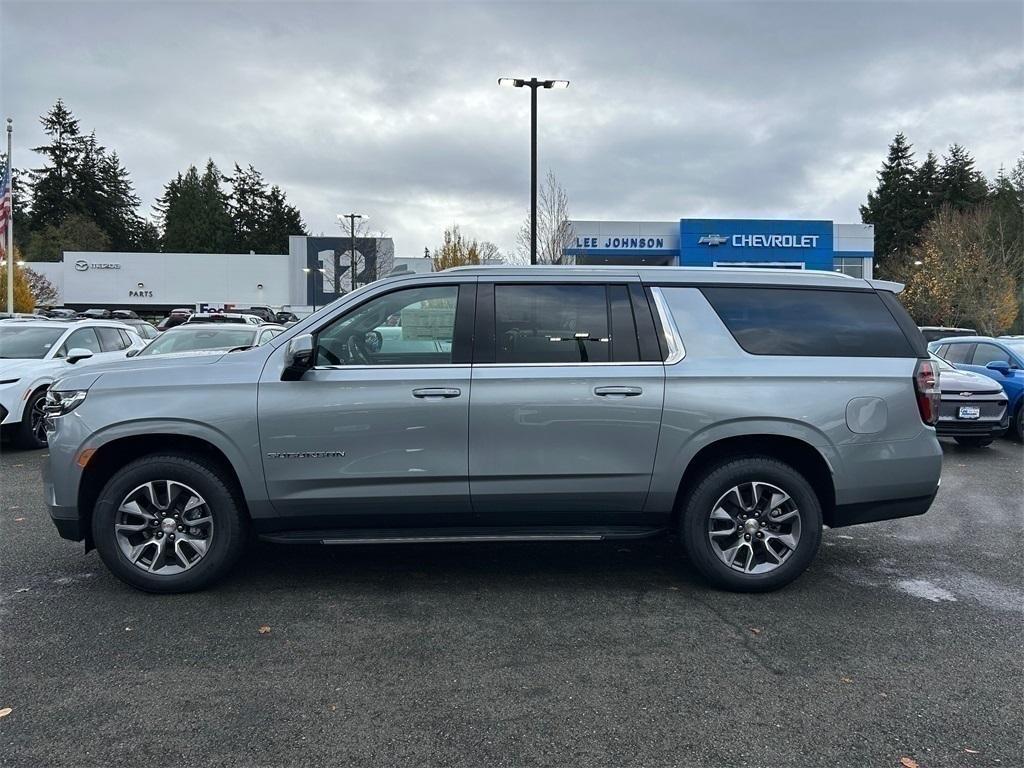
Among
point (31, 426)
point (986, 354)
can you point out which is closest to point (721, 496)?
point (31, 426)

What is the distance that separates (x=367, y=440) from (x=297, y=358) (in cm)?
62

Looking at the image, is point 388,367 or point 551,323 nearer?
point 388,367

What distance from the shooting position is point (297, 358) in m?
4.05

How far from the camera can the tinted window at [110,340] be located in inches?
432

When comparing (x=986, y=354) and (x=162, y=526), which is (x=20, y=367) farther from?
(x=986, y=354)

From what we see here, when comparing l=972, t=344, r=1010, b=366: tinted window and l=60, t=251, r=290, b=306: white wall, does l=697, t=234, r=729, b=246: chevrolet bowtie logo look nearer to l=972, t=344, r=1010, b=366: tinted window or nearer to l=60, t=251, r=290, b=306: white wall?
l=972, t=344, r=1010, b=366: tinted window

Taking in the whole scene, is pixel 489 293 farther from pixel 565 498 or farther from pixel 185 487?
pixel 185 487

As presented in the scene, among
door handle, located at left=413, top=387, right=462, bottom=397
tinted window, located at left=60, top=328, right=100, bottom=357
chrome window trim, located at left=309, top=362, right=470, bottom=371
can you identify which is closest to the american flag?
tinted window, located at left=60, top=328, right=100, bottom=357

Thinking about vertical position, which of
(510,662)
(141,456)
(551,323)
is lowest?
(510,662)

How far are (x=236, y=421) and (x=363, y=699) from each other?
5.85 ft

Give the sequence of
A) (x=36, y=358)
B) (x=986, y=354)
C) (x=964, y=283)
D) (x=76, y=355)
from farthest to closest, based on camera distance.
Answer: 1. (x=964, y=283)
2. (x=986, y=354)
3. (x=36, y=358)
4. (x=76, y=355)

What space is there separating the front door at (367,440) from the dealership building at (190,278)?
52039 mm

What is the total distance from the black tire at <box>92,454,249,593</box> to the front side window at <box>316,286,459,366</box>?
96 cm

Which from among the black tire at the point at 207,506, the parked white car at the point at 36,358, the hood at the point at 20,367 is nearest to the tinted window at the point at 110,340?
the parked white car at the point at 36,358
